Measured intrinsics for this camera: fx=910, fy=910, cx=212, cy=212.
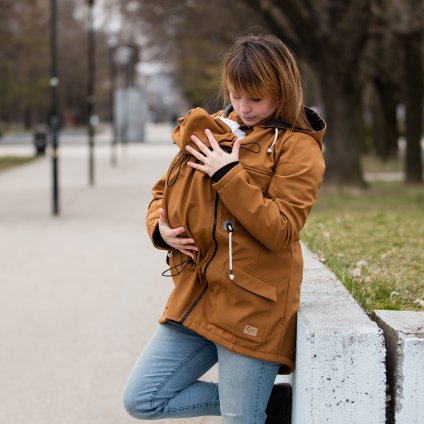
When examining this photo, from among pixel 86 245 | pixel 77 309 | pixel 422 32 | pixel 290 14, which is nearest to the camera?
pixel 77 309

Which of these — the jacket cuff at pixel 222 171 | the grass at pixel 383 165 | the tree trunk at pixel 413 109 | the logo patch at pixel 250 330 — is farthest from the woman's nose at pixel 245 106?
the grass at pixel 383 165

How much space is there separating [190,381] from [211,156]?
882mm

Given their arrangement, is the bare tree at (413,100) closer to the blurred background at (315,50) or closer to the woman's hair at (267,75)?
the blurred background at (315,50)

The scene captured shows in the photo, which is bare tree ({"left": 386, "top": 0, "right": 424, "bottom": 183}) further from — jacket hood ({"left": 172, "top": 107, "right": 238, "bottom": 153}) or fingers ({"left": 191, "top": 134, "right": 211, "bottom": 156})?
fingers ({"left": 191, "top": 134, "right": 211, "bottom": 156})

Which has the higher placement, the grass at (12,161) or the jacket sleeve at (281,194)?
the jacket sleeve at (281,194)

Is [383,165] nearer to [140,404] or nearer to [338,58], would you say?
[338,58]

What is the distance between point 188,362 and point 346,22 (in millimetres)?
15406

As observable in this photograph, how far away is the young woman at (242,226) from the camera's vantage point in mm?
2957

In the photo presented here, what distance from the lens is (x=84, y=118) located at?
312 ft

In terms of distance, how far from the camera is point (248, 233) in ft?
9.80

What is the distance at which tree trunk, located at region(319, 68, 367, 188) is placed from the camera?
17.8m

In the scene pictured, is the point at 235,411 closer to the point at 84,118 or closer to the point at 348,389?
the point at 348,389

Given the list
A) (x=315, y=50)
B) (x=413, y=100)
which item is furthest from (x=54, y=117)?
(x=413, y=100)

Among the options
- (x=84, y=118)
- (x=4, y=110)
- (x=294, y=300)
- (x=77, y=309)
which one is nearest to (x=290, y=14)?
(x=77, y=309)
